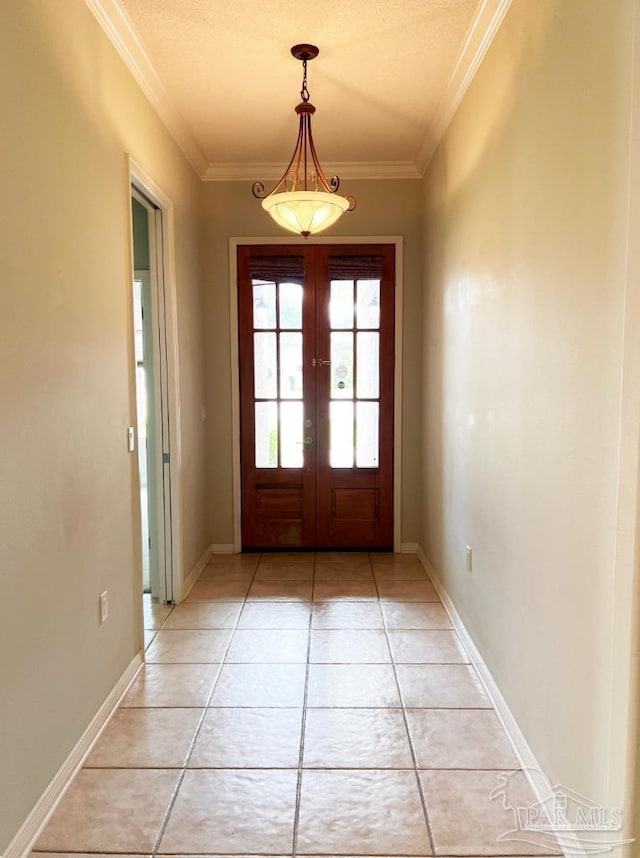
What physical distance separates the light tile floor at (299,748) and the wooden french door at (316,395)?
45.2 inches

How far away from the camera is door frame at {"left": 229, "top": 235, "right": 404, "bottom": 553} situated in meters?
4.38

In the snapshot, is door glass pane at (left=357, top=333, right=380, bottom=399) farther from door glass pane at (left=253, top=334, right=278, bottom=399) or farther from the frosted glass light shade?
the frosted glass light shade

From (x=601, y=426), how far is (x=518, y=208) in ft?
3.41

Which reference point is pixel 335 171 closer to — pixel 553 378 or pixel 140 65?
pixel 140 65

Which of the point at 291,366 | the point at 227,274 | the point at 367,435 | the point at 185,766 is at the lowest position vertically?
the point at 185,766

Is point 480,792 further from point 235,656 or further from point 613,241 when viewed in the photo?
point 613,241

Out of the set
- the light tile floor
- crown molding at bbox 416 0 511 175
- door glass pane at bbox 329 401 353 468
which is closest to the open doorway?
the light tile floor

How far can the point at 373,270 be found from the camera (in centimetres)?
441

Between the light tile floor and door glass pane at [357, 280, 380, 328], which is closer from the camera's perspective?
the light tile floor

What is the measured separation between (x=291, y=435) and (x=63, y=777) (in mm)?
2863

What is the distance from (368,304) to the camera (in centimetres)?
445

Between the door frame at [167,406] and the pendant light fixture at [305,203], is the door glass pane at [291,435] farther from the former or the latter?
the pendant light fixture at [305,203]

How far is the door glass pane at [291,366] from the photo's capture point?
176 inches

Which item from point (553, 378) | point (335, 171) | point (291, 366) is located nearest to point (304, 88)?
point (335, 171)
